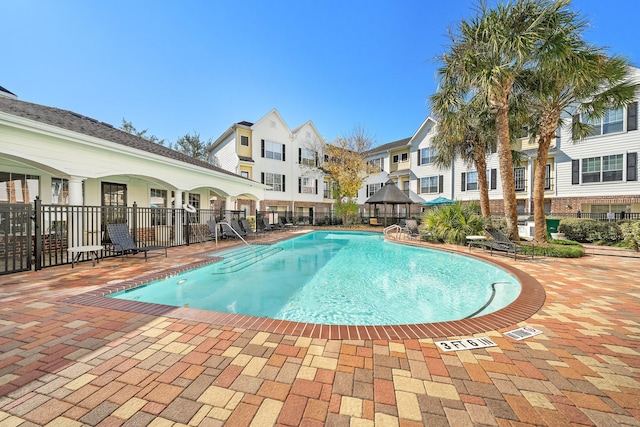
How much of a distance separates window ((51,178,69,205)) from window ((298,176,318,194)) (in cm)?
2048

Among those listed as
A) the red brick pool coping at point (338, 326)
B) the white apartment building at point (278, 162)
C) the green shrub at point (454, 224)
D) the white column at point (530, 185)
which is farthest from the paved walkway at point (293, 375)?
the white apartment building at point (278, 162)

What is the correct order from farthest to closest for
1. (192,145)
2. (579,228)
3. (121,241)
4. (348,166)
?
1. (192,145)
2. (348,166)
3. (579,228)
4. (121,241)

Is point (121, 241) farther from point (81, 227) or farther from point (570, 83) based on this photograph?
point (570, 83)

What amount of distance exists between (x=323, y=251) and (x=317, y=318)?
7.26m

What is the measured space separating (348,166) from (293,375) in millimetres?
23867

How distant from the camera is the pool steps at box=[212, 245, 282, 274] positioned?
7820 millimetres

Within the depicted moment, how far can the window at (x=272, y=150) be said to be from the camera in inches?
1050

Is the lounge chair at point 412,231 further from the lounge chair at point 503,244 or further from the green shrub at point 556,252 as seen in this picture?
the green shrub at point 556,252

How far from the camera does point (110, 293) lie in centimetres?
463

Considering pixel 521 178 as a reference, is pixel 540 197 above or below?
below

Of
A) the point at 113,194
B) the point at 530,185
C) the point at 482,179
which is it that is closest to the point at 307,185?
the point at 482,179

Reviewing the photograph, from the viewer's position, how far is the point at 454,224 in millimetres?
12211


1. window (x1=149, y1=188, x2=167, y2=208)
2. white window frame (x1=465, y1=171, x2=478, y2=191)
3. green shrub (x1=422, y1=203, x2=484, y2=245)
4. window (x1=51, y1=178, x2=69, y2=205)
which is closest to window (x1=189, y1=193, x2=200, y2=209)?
window (x1=149, y1=188, x2=167, y2=208)

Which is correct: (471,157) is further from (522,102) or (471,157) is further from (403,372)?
(403,372)
